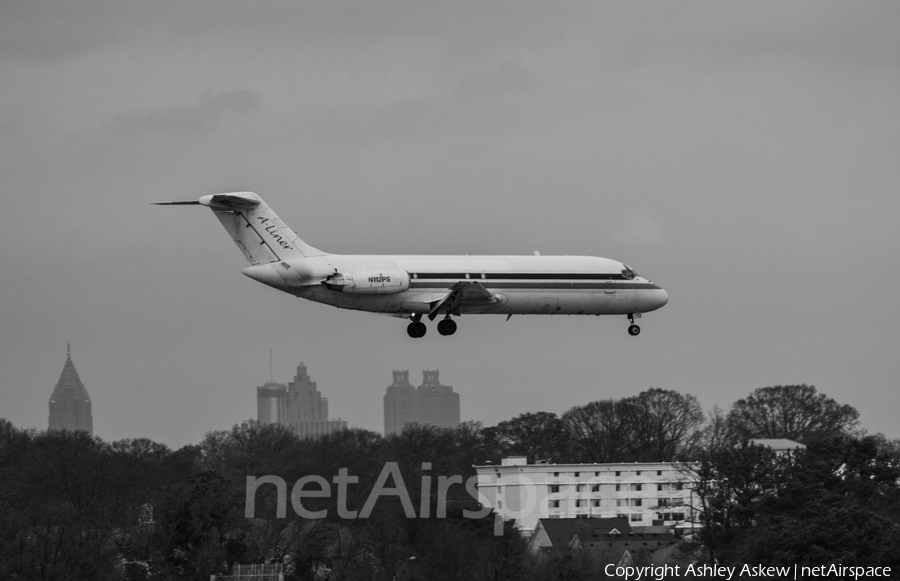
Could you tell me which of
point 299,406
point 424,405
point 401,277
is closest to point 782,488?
point 401,277

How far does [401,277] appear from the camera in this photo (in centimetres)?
6250

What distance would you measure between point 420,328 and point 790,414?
74355 millimetres

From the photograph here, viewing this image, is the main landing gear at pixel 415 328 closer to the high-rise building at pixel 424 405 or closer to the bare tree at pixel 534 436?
the bare tree at pixel 534 436

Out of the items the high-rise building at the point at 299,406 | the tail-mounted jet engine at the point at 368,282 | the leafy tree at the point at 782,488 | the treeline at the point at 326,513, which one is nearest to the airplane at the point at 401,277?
the tail-mounted jet engine at the point at 368,282

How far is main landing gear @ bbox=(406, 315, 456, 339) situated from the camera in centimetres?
6512

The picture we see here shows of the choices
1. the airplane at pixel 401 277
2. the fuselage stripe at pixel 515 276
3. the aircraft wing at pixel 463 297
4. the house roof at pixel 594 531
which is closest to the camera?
the airplane at pixel 401 277

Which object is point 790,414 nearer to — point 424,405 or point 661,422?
point 661,422

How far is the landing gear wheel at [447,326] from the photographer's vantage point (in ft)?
213

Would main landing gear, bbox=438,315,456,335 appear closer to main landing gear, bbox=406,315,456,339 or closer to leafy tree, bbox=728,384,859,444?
main landing gear, bbox=406,315,456,339

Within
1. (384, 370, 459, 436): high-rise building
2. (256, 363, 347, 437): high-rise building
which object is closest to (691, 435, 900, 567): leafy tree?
(384, 370, 459, 436): high-rise building

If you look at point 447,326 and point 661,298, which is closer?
point 447,326

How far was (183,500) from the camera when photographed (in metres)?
64.1

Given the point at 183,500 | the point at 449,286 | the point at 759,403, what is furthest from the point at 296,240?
the point at 759,403

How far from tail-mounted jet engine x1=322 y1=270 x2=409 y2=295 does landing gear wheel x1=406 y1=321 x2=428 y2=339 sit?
139 inches
